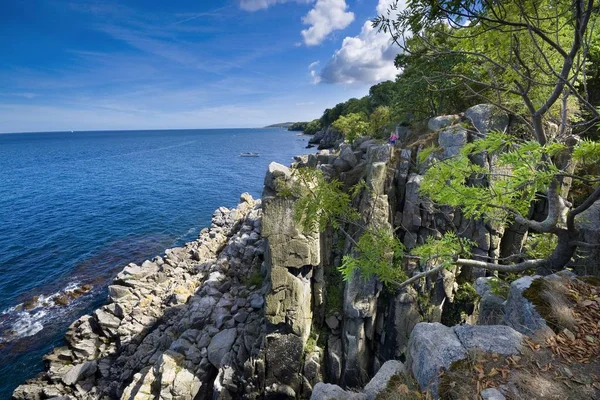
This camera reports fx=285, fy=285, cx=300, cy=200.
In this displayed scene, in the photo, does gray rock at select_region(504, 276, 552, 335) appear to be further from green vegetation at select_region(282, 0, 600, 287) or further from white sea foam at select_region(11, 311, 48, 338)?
white sea foam at select_region(11, 311, 48, 338)

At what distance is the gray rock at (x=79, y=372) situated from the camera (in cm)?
1904

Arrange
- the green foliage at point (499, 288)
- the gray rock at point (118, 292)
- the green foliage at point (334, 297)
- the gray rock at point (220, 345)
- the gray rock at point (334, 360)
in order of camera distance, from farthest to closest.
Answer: the gray rock at point (118, 292) < the green foliage at point (334, 297) < the gray rock at point (220, 345) < the gray rock at point (334, 360) < the green foliage at point (499, 288)

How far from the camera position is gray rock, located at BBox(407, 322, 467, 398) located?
22.2 feet

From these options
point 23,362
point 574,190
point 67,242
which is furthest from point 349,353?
point 67,242

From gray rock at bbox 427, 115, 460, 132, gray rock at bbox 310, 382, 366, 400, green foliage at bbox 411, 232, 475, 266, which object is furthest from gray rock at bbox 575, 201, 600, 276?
gray rock at bbox 310, 382, 366, 400

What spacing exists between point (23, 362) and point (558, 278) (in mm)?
31959

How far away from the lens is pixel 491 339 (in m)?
7.10

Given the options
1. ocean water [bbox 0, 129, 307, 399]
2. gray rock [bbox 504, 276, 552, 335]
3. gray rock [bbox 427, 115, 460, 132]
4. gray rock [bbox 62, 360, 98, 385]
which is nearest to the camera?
gray rock [bbox 504, 276, 552, 335]

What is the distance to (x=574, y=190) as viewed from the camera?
16281mm

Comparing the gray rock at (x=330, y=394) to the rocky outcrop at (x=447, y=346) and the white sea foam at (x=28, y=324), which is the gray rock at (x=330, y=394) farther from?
the white sea foam at (x=28, y=324)

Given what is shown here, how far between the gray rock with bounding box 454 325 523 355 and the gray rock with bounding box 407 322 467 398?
21cm

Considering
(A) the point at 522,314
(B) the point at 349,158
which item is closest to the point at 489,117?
(B) the point at 349,158

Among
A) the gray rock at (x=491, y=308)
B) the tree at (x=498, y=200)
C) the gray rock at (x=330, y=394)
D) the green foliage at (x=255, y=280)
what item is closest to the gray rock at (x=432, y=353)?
the tree at (x=498, y=200)

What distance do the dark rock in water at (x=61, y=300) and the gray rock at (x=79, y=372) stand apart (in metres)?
9.39
